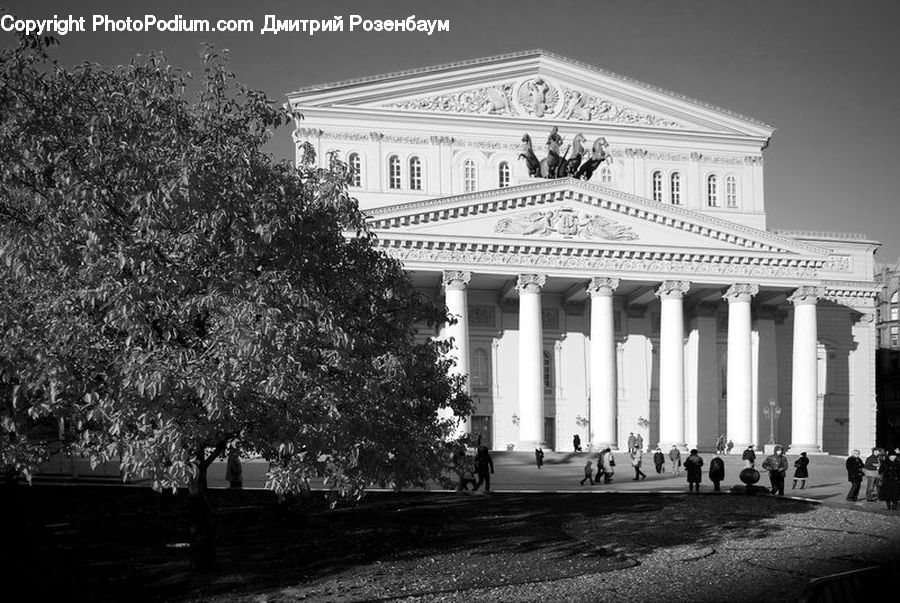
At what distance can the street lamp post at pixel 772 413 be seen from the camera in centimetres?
5417

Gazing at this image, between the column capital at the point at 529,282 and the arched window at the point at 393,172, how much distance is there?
12.5m

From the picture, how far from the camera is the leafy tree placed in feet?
48.4

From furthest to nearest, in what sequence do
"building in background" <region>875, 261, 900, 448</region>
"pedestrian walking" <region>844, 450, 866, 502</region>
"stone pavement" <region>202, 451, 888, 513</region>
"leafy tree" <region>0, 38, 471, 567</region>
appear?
1. "building in background" <region>875, 261, 900, 448</region>
2. "stone pavement" <region>202, 451, 888, 513</region>
3. "pedestrian walking" <region>844, 450, 866, 502</region>
4. "leafy tree" <region>0, 38, 471, 567</region>

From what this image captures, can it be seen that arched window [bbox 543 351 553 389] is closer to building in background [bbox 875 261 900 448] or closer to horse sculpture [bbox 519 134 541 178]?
horse sculpture [bbox 519 134 541 178]

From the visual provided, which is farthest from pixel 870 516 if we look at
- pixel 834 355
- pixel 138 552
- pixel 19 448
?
pixel 834 355

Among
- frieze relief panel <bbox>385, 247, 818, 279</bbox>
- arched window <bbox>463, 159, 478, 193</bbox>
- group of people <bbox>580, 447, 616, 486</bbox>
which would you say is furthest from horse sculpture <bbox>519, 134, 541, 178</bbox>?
group of people <bbox>580, 447, 616, 486</bbox>

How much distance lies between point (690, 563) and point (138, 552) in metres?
10.8

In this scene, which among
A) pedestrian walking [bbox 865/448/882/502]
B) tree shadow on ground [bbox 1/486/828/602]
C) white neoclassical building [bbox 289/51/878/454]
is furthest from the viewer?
white neoclassical building [bbox 289/51/878/454]

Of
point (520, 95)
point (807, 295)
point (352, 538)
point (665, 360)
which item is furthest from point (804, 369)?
point (352, 538)

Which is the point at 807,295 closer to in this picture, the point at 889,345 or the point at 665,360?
the point at 665,360

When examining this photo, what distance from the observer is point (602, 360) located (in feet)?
168

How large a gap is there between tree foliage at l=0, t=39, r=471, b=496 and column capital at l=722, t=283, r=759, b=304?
38754mm

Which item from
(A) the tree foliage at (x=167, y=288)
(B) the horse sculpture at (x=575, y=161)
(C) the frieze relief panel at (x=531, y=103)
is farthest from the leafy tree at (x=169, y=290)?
(C) the frieze relief panel at (x=531, y=103)

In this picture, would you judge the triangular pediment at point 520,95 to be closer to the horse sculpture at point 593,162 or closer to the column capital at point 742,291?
the horse sculpture at point 593,162
